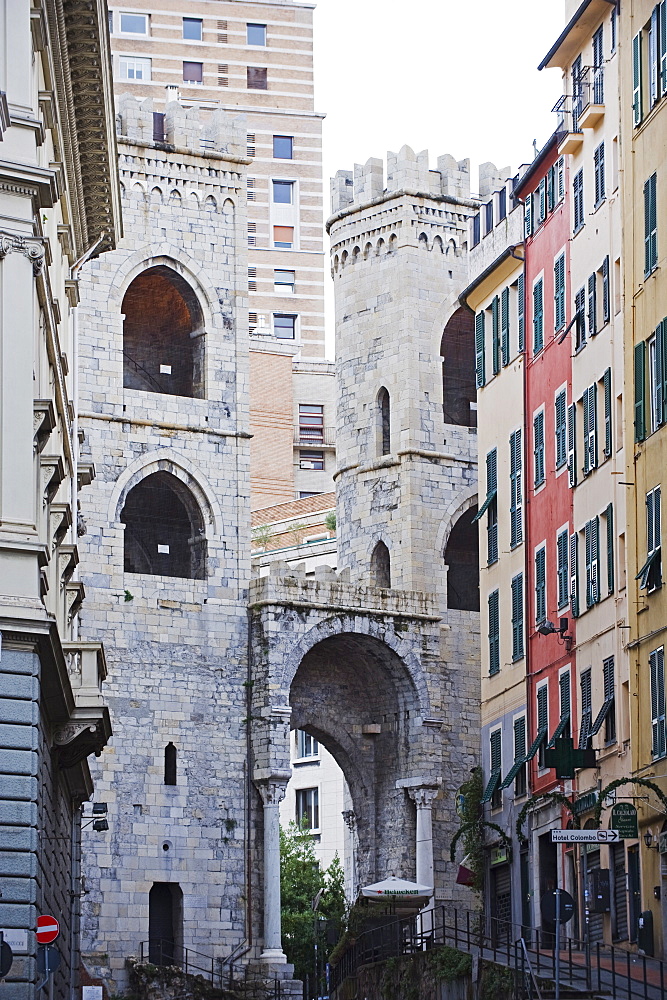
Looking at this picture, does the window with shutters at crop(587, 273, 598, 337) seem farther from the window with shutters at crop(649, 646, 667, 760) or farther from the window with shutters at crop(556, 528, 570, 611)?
the window with shutters at crop(649, 646, 667, 760)

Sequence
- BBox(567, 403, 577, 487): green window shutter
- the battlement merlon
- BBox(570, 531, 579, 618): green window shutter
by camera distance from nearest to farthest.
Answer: BBox(570, 531, 579, 618): green window shutter
BBox(567, 403, 577, 487): green window shutter
the battlement merlon

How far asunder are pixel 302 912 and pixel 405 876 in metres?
13.6

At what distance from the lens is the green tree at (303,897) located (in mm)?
65125

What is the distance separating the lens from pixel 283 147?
11044 cm

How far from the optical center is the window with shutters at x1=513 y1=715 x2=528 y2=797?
1759 inches

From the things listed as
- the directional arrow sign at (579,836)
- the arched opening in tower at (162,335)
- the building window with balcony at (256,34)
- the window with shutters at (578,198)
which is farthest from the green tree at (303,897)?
the building window with balcony at (256,34)

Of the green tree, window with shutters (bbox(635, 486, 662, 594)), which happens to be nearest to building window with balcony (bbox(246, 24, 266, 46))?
the green tree

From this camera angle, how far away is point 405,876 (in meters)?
56.7

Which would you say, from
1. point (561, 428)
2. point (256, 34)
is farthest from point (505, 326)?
point (256, 34)

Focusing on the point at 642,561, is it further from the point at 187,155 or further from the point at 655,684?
the point at 187,155

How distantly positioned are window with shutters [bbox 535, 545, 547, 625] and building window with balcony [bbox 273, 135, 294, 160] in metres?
68.8

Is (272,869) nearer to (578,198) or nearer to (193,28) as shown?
(578,198)

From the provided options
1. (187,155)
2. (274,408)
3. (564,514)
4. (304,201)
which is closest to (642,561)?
(564,514)

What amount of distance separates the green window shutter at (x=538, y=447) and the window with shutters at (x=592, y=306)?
3974 mm
